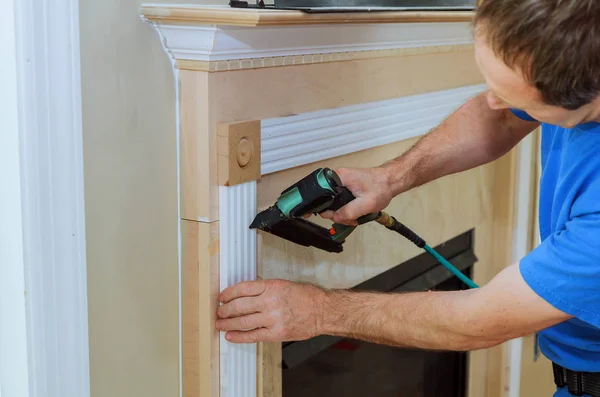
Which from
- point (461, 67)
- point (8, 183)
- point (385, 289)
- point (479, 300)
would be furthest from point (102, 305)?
point (461, 67)

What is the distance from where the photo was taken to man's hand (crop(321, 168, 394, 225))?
1335 mm

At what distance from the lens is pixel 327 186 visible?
121 cm

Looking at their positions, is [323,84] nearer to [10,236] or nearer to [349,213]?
[349,213]

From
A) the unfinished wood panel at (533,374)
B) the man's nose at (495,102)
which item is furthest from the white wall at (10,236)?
the unfinished wood panel at (533,374)

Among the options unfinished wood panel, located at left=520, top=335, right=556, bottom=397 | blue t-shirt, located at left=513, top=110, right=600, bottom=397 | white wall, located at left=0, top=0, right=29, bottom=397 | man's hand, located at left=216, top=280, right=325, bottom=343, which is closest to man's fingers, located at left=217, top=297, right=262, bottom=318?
man's hand, located at left=216, top=280, right=325, bottom=343

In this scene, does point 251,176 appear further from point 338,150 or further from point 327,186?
point 338,150

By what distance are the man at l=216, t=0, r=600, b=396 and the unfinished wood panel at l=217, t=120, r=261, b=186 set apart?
18 centimetres

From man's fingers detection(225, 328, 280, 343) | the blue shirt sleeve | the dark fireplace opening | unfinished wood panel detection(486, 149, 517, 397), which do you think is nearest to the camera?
the blue shirt sleeve

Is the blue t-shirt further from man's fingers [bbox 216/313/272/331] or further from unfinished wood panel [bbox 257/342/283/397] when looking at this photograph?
unfinished wood panel [bbox 257/342/283/397]

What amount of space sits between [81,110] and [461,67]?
4.08 feet

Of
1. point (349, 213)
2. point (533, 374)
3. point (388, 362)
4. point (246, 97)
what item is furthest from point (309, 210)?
point (533, 374)

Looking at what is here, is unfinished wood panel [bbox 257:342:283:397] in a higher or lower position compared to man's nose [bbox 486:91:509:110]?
lower

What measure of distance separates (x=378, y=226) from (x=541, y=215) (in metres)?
0.45

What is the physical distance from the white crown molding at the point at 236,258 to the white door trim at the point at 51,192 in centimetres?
26
